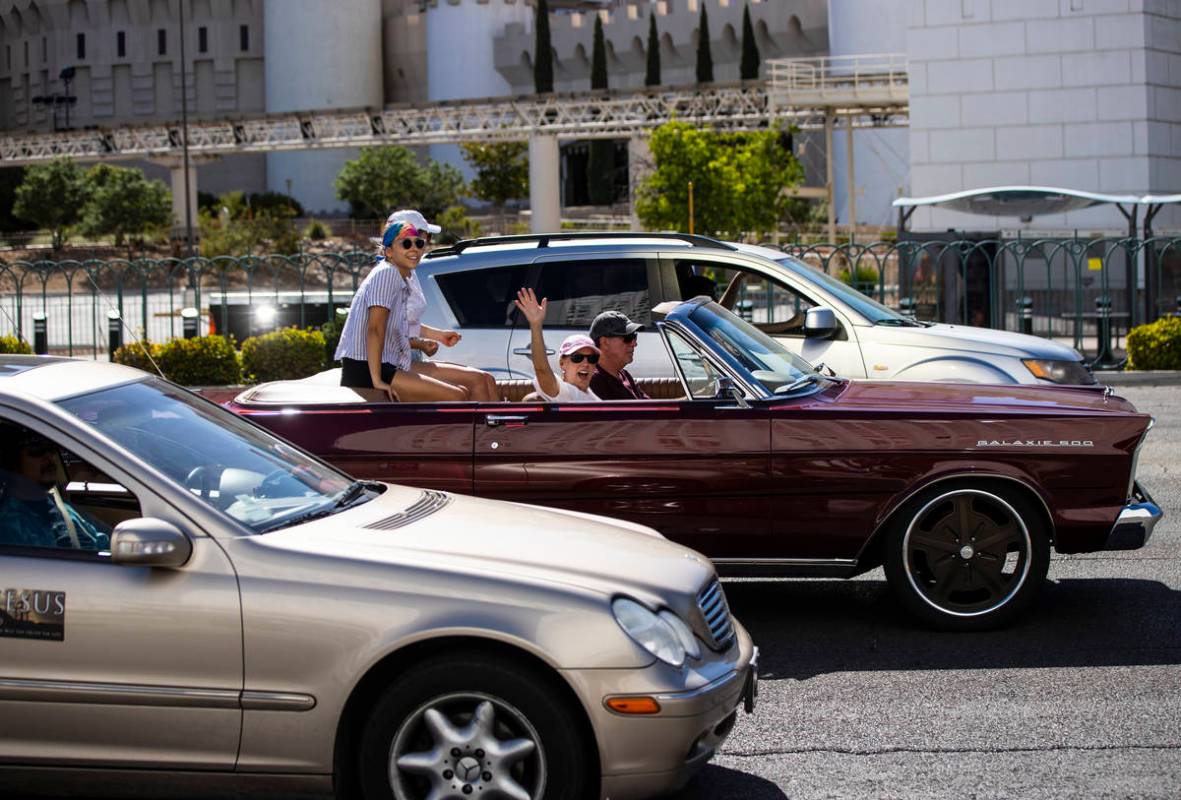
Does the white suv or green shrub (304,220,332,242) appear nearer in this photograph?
the white suv

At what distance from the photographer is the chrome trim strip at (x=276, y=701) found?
4.55 m

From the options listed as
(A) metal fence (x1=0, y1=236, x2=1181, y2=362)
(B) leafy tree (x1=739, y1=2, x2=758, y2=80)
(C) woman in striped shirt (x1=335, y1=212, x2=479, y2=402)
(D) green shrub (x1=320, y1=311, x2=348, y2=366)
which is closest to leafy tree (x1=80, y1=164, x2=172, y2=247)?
(B) leafy tree (x1=739, y1=2, x2=758, y2=80)

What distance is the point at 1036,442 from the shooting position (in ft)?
24.0

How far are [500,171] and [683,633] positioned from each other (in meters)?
88.8

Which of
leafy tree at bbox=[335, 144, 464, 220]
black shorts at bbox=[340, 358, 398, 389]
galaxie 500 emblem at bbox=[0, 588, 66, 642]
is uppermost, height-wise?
leafy tree at bbox=[335, 144, 464, 220]

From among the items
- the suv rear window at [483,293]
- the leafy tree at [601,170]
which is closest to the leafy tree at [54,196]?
→ the leafy tree at [601,170]

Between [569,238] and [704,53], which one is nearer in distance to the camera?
[569,238]

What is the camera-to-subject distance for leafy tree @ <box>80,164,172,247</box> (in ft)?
268

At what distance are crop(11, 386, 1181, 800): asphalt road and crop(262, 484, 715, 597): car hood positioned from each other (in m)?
0.94

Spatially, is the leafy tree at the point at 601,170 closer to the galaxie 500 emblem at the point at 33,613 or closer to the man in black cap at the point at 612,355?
the man in black cap at the point at 612,355

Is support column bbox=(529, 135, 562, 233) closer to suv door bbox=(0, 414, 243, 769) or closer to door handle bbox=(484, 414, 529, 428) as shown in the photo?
door handle bbox=(484, 414, 529, 428)

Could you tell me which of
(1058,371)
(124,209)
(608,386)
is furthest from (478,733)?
(124,209)

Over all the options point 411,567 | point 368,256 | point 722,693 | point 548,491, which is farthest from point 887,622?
point 368,256

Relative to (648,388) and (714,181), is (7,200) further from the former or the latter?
(648,388)
